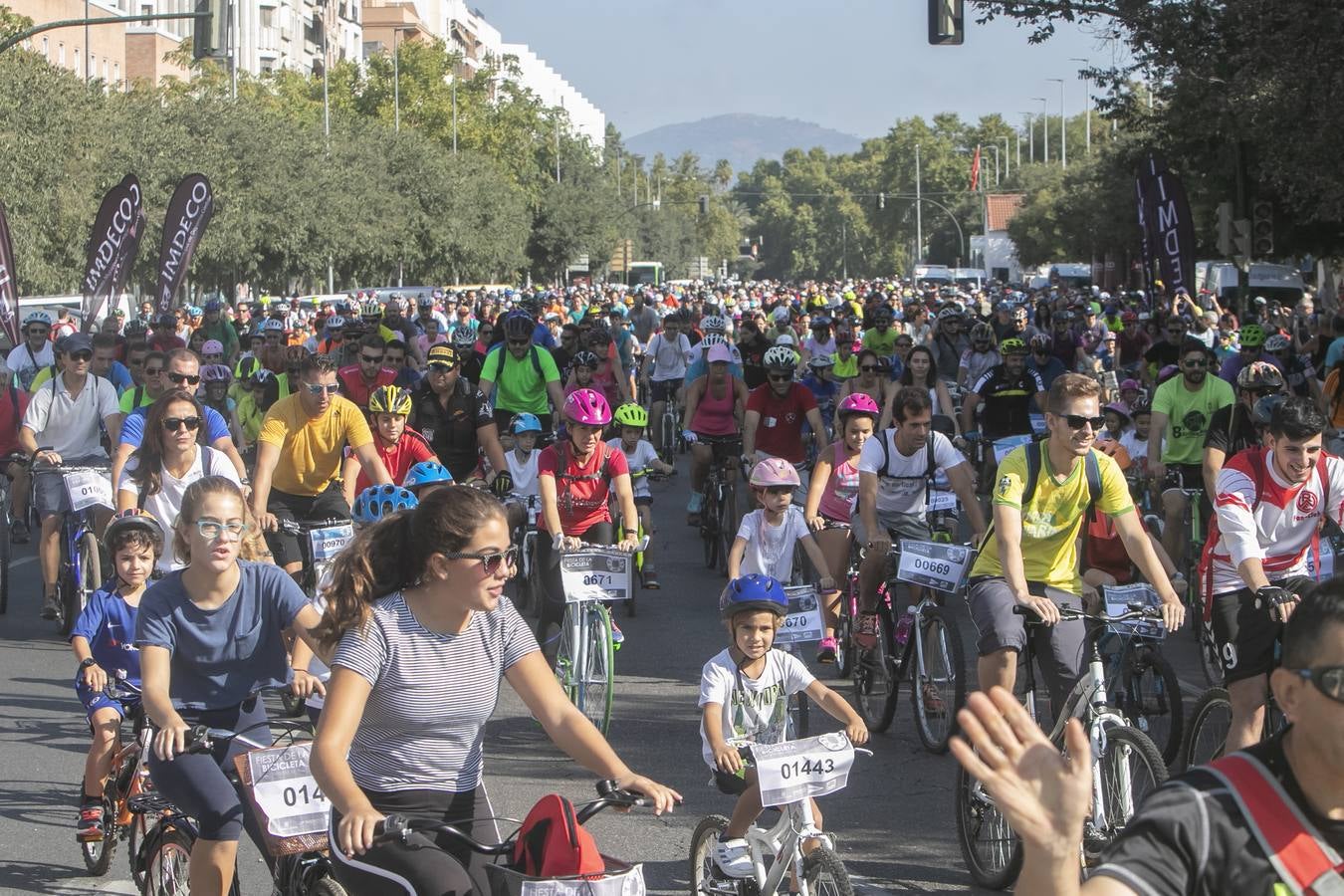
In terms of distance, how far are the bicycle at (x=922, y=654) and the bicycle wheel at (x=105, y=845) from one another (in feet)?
11.6

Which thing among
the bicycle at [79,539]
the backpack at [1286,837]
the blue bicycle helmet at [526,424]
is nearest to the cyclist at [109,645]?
the bicycle at [79,539]

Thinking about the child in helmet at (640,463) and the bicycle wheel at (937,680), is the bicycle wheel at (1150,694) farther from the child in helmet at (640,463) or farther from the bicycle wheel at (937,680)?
the child in helmet at (640,463)

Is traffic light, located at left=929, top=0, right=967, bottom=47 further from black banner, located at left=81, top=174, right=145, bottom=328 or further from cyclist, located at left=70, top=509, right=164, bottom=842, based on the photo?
black banner, located at left=81, top=174, right=145, bottom=328

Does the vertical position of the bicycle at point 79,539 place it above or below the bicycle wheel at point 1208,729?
above

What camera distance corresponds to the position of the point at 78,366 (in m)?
12.6

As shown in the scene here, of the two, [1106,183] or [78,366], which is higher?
[1106,183]

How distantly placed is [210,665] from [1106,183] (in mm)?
52710

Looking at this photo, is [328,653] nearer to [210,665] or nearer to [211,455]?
[210,665]

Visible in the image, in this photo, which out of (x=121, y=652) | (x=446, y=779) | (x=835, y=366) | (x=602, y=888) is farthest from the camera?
(x=835, y=366)

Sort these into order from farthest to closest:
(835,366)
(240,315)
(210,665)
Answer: (240,315), (835,366), (210,665)

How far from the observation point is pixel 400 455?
10203mm

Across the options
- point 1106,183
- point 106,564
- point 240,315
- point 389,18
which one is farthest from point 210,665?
point 389,18

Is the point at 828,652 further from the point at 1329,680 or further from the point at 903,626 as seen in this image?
the point at 1329,680

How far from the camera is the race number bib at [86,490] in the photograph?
11320 mm
